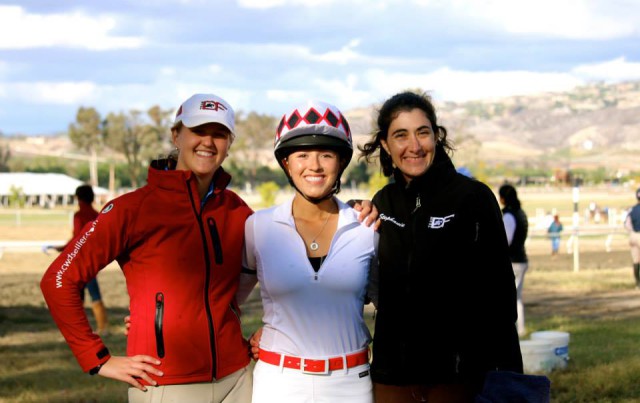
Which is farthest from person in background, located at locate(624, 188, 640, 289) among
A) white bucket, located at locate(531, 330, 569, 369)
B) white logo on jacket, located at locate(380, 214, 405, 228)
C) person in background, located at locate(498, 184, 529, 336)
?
white logo on jacket, located at locate(380, 214, 405, 228)

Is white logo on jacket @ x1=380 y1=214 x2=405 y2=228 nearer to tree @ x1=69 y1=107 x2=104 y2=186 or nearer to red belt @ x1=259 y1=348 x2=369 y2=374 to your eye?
red belt @ x1=259 y1=348 x2=369 y2=374

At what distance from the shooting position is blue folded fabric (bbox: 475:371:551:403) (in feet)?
11.5

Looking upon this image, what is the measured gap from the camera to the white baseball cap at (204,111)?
12.4 ft

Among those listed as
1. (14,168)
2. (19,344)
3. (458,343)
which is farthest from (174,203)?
(14,168)

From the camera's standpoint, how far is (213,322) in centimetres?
368

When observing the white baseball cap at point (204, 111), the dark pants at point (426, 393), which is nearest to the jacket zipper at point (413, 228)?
the dark pants at point (426, 393)

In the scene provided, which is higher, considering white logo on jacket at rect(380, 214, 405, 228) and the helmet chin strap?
the helmet chin strap

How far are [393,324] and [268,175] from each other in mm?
104405

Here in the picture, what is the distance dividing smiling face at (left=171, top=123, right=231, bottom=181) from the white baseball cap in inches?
2.2

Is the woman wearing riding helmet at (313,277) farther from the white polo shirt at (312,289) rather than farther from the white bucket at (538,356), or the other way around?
the white bucket at (538,356)

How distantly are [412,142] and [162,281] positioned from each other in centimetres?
118

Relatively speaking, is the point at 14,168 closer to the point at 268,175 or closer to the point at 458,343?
the point at 268,175

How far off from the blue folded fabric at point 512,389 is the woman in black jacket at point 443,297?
106 mm

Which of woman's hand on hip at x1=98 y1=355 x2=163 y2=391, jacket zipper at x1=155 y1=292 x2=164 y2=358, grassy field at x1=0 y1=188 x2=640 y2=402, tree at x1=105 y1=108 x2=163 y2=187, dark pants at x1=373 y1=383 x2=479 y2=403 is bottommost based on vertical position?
grassy field at x1=0 y1=188 x2=640 y2=402
